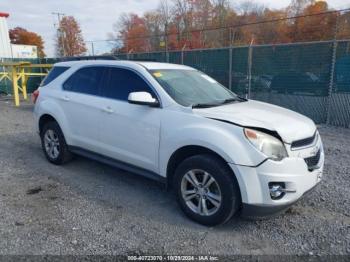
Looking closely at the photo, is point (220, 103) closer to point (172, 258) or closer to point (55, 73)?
point (172, 258)

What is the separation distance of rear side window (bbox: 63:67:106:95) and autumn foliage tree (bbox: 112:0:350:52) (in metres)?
12.9

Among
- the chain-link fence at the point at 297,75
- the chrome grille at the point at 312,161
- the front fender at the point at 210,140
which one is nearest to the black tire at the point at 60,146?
the front fender at the point at 210,140

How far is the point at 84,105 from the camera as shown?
4.59 meters

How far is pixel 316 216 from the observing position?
3529 mm

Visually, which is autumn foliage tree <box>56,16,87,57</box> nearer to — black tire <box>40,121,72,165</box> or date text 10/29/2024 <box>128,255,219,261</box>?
black tire <box>40,121,72,165</box>

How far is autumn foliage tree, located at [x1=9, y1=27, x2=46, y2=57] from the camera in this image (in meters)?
71.8

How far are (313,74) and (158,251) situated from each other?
728 centimetres

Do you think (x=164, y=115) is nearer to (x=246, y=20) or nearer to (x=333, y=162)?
(x=333, y=162)

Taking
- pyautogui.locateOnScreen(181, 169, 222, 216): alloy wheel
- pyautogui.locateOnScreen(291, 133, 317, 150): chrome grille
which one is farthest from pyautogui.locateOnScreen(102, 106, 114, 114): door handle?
pyautogui.locateOnScreen(291, 133, 317, 150): chrome grille

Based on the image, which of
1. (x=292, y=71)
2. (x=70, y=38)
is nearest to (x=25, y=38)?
(x=70, y=38)

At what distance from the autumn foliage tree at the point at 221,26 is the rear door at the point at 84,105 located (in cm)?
1301

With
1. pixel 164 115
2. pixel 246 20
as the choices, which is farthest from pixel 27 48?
pixel 164 115

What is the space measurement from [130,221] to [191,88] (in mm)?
1843

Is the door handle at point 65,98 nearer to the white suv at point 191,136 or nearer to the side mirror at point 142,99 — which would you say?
the white suv at point 191,136
